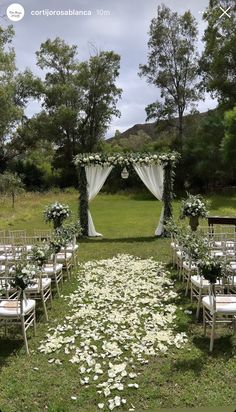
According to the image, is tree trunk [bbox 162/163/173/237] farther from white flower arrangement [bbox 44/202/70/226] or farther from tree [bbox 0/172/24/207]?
tree [bbox 0/172/24/207]

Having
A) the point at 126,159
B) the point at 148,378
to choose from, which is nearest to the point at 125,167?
the point at 126,159

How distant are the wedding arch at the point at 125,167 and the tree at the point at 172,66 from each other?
75.1 feet

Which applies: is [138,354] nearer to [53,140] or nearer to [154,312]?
[154,312]

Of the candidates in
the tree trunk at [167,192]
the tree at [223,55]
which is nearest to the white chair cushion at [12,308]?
the tree trunk at [167,192]

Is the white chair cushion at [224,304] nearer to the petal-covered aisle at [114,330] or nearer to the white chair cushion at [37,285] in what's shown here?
the petal-covered aisle at [114,330]

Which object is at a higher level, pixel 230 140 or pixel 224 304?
pixel 230 140

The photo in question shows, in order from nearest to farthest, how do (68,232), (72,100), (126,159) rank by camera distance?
(68,232) < (126,159) < (72,100)

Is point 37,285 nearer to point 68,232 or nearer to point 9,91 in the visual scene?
point 68,232

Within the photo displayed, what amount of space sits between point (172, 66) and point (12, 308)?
116 ft

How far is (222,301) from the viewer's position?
17.1ft

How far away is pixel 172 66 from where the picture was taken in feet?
122

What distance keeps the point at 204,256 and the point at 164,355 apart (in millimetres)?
1384

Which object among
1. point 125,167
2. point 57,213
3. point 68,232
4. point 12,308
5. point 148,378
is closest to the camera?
point 148,378

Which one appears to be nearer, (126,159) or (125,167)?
(126,159)
